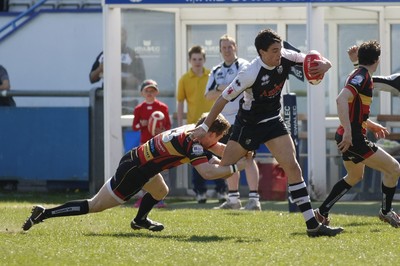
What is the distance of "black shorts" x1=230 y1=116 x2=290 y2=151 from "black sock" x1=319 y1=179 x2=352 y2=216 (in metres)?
1.28

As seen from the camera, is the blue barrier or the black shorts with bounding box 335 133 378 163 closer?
the black shorts with bounding box 335 133 378 163

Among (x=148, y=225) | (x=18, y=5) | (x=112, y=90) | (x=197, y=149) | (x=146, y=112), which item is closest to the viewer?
(x=197, y=149)

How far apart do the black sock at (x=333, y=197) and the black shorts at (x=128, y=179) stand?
1918 mm

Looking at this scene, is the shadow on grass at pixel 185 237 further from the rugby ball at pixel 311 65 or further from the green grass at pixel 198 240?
the rugby ball at pixel 311 65

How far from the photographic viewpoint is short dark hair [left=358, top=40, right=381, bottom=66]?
11.4 meters

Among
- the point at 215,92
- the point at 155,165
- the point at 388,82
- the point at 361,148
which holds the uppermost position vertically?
the point at 388,82

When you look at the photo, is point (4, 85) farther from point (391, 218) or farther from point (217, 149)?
point (391, 218)

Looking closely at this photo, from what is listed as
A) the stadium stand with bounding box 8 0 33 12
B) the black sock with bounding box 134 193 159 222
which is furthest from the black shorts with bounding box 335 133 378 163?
the stadium stand with bounding box 8 0 33 12

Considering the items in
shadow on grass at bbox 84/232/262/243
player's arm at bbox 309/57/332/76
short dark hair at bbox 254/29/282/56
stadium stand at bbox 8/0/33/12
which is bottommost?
shadow on grass at bbox 84/232/262/243

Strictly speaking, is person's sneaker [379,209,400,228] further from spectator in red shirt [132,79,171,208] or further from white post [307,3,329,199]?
spectator in red shirt [132,79,171,208]

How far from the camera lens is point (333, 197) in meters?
11.9

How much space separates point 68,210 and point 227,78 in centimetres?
440

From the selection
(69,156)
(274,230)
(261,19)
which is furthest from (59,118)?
(274,230)

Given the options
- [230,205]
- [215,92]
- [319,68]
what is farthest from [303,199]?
[215,92]
